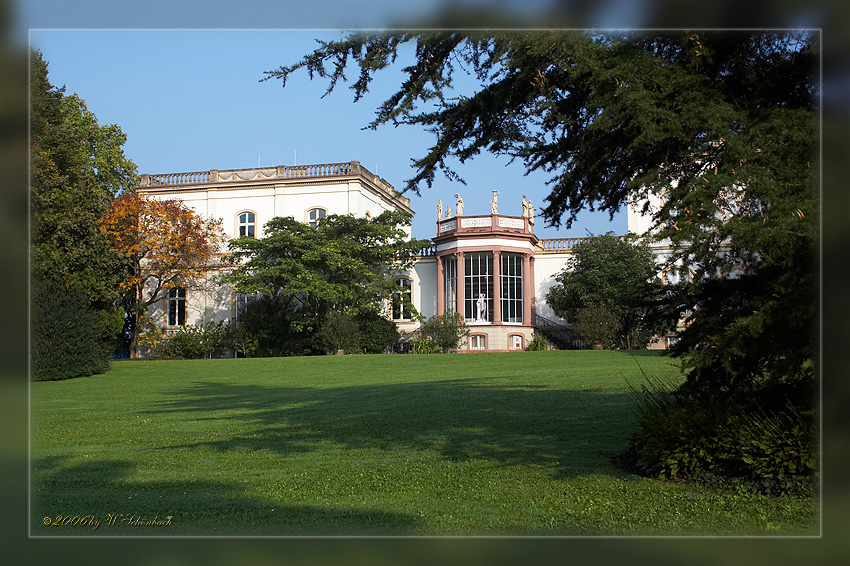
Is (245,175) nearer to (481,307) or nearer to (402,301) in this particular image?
(402,301)

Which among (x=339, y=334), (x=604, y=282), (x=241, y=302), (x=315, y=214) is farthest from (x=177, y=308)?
(x=604, y=282)

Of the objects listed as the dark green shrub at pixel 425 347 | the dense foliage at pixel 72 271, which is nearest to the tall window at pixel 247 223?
the dense foliage at pixel 72 271

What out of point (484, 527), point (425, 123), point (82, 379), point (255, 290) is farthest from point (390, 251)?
point (484, 527)

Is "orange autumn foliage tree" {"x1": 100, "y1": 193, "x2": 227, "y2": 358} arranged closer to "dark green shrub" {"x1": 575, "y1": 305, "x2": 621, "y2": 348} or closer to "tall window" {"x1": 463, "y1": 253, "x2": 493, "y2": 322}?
"tall window" {"x1": 463, "y1": 253, "x2": 493, "y2": 322}

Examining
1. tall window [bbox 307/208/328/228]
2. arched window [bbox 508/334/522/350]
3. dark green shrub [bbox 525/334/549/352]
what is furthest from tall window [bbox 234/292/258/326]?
dark green shrub [bbox 525/334/549/352]

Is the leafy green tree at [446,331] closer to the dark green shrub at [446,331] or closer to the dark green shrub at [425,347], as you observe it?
the dark green shrub at [446,331]

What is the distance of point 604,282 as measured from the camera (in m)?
36.4

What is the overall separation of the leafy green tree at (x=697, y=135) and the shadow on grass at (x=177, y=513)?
3.28 meters

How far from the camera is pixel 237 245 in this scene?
36.7 meters

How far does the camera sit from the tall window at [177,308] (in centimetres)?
4128

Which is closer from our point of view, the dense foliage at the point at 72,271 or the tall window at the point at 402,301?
the dense foliage at the point at 72,271

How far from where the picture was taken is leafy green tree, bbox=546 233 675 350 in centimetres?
3447
